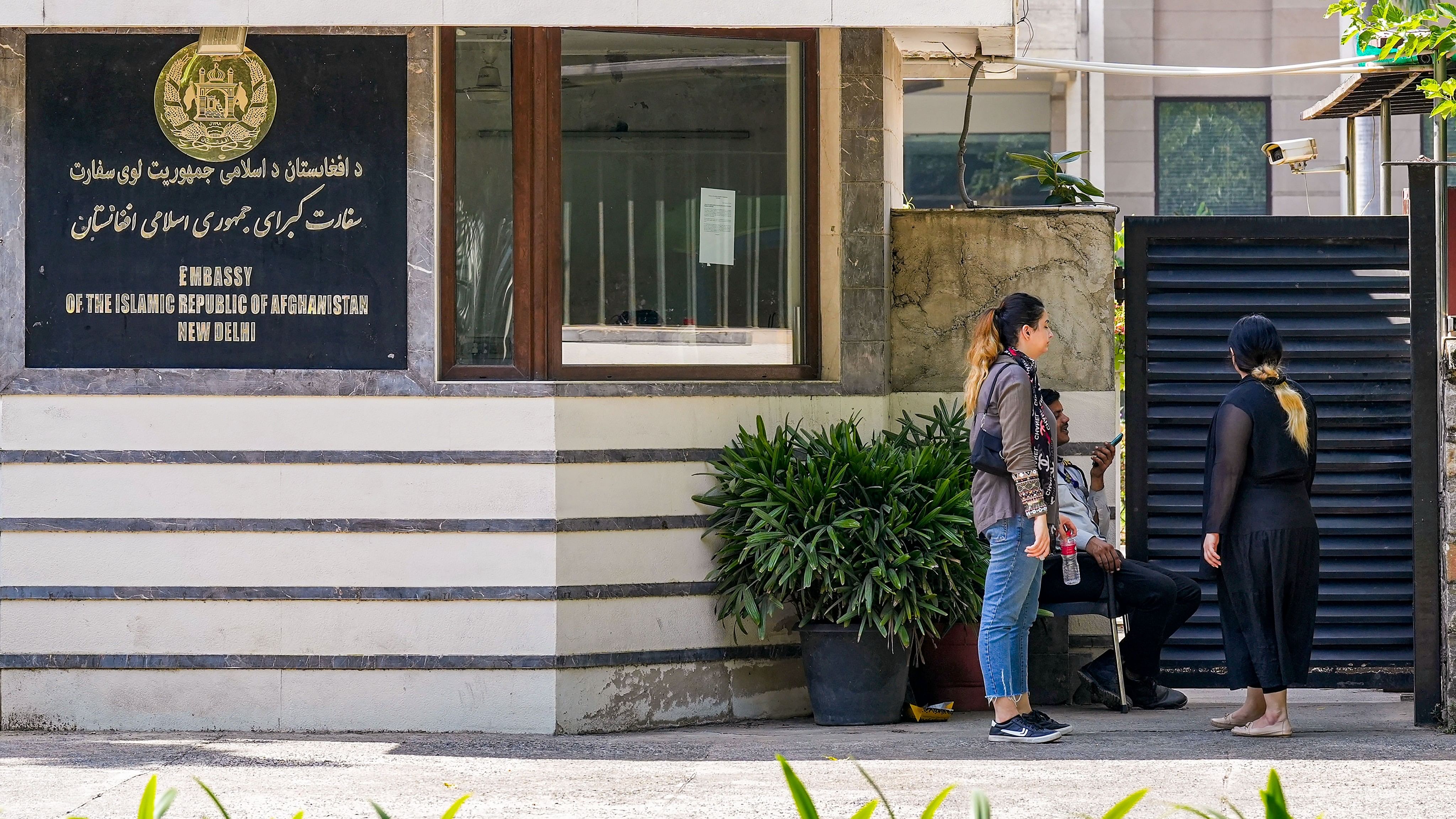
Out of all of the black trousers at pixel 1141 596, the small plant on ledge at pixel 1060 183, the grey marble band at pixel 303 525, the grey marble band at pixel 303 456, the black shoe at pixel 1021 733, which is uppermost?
the small plant on ledge at pixel 1060 183

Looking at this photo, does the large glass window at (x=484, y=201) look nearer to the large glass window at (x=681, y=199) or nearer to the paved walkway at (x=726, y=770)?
the large glass window at (x=681, y=199)

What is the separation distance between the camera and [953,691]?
7.56 meters

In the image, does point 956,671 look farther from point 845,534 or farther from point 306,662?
point 306,662

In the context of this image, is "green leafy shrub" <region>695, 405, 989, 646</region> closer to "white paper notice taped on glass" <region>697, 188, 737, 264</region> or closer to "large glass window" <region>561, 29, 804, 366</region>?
"large glass window" <region>561, 29, 804, 366</region>

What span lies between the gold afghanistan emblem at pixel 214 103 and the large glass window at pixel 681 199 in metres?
1.34

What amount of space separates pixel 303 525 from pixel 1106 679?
3762mm

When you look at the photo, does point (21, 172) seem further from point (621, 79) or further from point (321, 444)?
point (621, 79)

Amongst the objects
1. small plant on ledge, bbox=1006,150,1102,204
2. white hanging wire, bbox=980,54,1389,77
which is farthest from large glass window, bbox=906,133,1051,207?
small plant on ledge, bbox=1006,150,1102,204

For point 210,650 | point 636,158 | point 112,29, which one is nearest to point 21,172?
point 112,29

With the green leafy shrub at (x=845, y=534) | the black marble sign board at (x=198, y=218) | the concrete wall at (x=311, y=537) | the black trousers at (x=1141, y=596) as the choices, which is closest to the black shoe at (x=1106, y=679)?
the black trousers at (x=1141, y=596)

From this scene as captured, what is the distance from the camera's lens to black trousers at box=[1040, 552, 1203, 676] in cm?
734

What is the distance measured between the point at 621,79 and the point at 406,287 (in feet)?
4.43

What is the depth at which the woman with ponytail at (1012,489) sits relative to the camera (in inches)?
245

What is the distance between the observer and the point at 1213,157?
64.1ft
